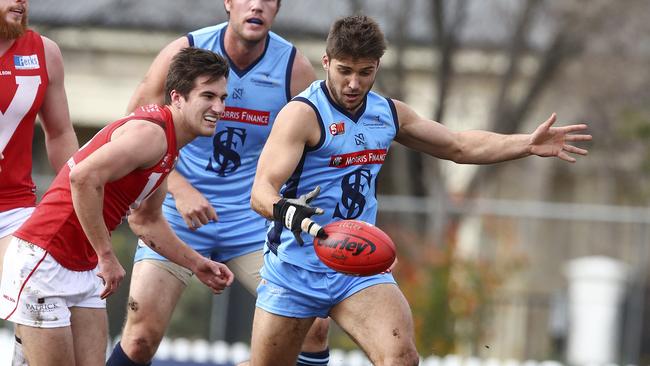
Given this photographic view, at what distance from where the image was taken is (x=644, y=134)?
15.3 m

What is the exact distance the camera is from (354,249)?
5.93 metres

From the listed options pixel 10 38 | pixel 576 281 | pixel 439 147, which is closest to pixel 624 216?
pixel 576 281

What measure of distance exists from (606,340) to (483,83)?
3.59 m

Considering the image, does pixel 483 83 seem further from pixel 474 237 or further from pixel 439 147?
pixel 439 147

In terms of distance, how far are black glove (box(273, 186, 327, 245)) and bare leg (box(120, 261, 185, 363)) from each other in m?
1.40

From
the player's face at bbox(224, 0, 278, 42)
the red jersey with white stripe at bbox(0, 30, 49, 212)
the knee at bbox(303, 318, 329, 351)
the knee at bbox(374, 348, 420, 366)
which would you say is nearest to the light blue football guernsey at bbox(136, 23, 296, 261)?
the player's face at bbox(224, 0, 278, 42)

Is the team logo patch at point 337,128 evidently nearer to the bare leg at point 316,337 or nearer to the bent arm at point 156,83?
the bent arm at point 156,83

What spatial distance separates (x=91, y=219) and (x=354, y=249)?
1.18 metres

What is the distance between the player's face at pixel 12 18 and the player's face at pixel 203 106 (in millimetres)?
911

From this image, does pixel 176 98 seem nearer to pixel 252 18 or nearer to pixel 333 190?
pixel 333 190

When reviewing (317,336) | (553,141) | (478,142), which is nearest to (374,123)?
(478,142)

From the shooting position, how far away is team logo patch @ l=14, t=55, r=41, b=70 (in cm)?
648

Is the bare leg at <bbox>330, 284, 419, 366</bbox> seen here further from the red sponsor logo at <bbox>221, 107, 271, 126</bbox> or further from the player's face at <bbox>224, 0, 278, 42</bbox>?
the player's face at <bbox>224, 0, 278, 42</bbox>

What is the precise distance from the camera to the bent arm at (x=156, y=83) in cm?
699
